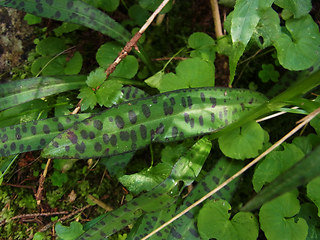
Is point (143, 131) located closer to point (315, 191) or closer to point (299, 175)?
point (299, 175)

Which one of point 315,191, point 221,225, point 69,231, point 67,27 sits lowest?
point 69,231

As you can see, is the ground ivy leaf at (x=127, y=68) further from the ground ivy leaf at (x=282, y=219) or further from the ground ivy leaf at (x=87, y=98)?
the ground ivy leaf at (x=282, y=219)

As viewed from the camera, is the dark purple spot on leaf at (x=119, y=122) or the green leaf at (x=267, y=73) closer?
the dark purple spot on leaf at (x=119, y=122)

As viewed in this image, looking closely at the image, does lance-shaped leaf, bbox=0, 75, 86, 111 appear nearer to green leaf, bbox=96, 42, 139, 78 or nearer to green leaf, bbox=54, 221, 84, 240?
green leaf, bbox=96, 42, 139, 78

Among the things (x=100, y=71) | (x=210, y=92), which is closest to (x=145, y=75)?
(x=100, y=71)

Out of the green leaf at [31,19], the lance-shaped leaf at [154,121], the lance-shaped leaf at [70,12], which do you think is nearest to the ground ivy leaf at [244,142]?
the lance-shaped leaf at [154,121]

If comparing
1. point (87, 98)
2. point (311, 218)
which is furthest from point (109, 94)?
point (311, 218)
